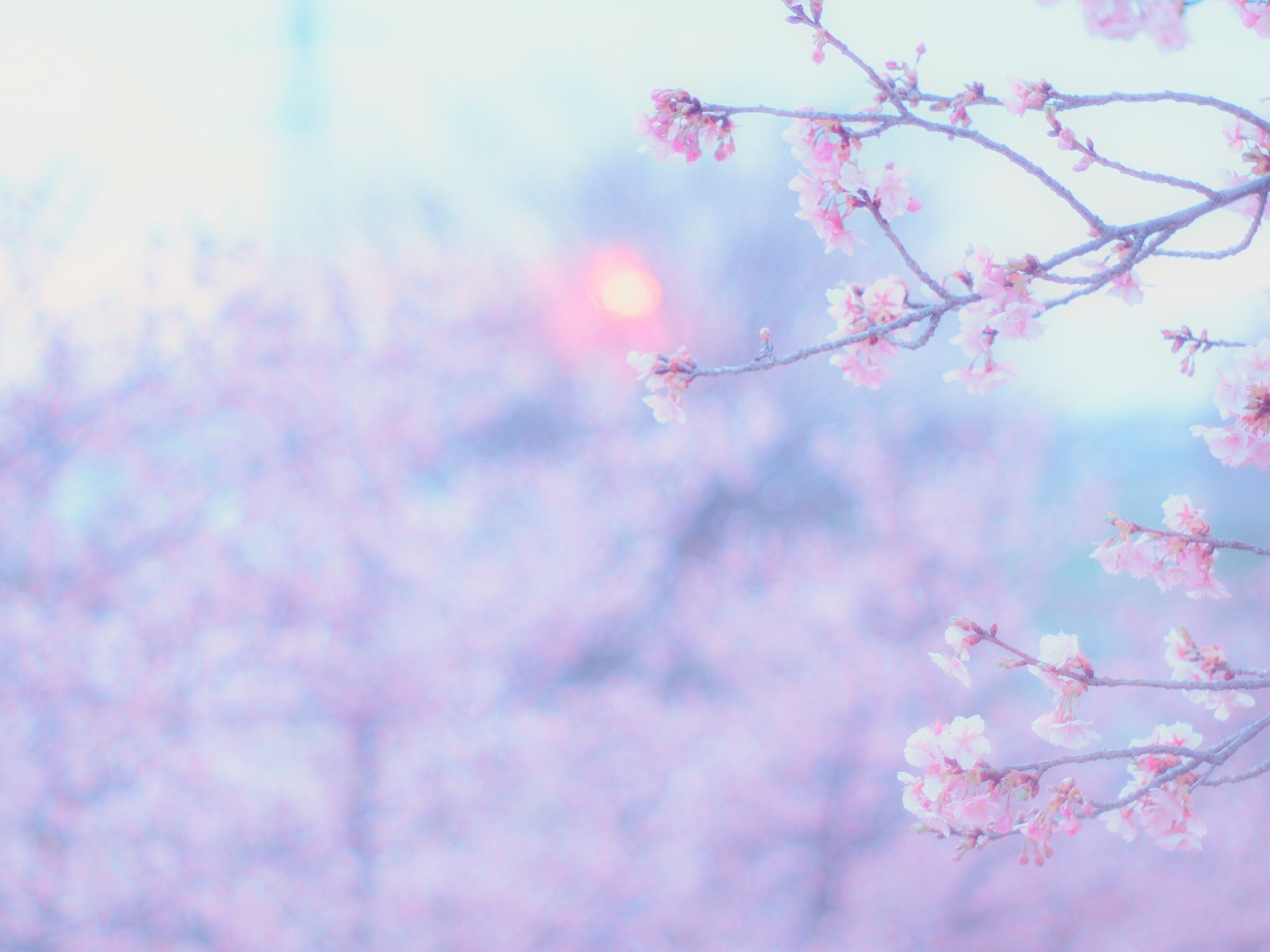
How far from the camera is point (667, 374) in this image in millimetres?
1369

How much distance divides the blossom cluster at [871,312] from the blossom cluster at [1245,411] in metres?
0.48

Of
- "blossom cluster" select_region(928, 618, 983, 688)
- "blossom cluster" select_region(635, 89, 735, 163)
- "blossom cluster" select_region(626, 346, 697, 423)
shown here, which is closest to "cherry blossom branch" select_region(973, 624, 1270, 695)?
"blossom cluster" select_region(928, 618, 983, 688)

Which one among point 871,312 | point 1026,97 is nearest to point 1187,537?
point 871,312

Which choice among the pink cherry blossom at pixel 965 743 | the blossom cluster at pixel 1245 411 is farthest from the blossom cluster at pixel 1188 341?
the pink cherry blossom at pixel 965 743

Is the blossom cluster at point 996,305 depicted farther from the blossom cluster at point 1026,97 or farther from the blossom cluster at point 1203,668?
the blossom cluster at point 1203,668

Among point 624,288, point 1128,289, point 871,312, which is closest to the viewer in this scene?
point 1128,289

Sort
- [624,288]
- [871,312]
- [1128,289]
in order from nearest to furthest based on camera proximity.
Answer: [1128,289]
[871,312]
[624,288]

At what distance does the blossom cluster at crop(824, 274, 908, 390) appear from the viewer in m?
1.37

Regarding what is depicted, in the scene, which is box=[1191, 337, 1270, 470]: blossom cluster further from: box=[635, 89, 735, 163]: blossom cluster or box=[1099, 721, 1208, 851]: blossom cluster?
box=[635, 89, 735, 163]: blossom cluster

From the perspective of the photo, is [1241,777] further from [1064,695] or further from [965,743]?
[965,743]

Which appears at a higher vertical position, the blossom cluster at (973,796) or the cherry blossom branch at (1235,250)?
the cherry blossom branch at (1235,250)

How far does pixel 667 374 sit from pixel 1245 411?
33.8 inches

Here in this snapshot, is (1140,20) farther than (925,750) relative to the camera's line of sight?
No

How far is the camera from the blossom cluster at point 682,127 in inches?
50.4
